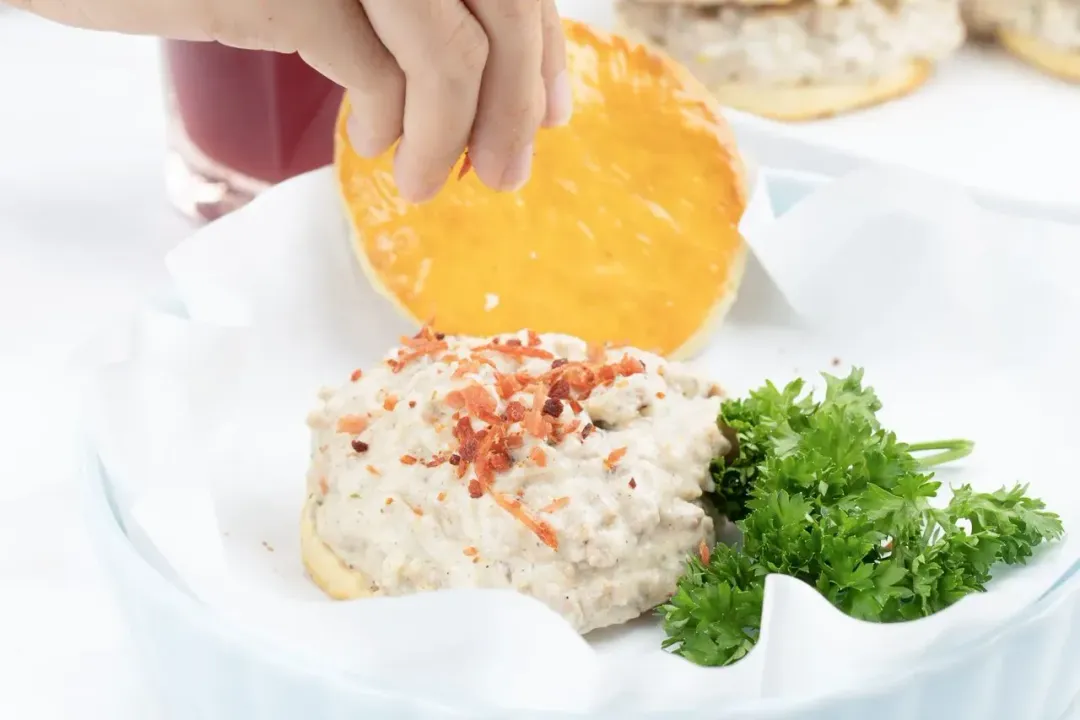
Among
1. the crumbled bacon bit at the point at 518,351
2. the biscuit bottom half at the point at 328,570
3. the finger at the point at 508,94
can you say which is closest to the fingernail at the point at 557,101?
the finger at the point at 508,94

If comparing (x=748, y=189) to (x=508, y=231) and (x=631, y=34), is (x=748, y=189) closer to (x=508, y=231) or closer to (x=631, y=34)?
(x=508, y=231)

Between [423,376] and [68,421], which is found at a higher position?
[423,376]

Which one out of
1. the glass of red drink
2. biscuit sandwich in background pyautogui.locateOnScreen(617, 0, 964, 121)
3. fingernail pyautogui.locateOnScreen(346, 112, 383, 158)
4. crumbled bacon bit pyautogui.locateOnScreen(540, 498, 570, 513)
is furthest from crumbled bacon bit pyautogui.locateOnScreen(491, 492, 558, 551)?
biscuit sandwich in background pyautogui.locateOnScreen(617, 0, 964, 121)

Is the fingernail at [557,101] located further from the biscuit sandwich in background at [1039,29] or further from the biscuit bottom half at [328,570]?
the biscuit sandwich in background at [1039,29]

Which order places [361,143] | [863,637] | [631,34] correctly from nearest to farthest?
[863,637]
[361,143]
[631,34]

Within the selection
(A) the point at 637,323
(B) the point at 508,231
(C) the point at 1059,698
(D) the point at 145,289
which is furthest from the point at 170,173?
(C) the point at 1059,698

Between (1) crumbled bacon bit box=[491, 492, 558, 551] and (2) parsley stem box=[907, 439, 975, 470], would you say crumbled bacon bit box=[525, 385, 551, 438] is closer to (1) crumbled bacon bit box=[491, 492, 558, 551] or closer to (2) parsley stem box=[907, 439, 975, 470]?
(1) crumbled bacon bit box=[491, 492, 558, 551]

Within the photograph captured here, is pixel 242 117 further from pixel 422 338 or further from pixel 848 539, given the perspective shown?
pixel 848 539
